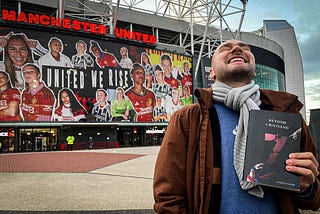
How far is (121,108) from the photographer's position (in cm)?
3916

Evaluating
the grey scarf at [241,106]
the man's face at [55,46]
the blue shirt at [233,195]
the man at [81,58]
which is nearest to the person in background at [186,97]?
the man at [81,58]

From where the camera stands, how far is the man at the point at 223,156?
192 centimetres

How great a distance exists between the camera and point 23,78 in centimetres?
3294

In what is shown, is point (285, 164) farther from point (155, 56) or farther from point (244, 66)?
A: point (155, 56)

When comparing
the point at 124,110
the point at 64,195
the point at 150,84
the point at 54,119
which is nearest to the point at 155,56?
the point at 150,84

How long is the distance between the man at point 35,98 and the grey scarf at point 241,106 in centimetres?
3434

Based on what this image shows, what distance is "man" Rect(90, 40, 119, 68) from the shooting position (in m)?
38.0

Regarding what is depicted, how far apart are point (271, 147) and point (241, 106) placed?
393 millimetres

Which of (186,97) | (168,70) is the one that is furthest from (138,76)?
(186,97)

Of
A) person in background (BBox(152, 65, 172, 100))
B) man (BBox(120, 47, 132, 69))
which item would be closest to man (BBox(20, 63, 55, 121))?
man (BBox(120, 47, 132, 69))

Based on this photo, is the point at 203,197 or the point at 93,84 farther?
the point at 93,84

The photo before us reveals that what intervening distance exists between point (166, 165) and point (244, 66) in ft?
3.13

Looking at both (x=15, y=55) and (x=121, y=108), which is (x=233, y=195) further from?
(x=121, y=108)

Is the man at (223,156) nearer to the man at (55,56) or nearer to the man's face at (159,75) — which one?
the man at (55,56)
